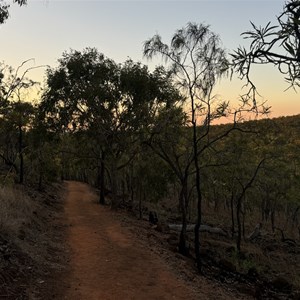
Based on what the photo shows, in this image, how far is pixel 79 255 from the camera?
12.6m

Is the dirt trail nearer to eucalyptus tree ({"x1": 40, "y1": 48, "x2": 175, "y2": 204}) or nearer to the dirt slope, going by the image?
the dirt slope

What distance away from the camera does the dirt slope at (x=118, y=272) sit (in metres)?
9.38

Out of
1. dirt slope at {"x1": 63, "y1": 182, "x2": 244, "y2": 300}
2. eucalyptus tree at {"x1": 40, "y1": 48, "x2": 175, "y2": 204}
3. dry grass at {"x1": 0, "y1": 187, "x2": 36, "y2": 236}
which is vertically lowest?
dirt slope at {"x1": 63, "y1": 182, "x2": 244, "y2": 300}

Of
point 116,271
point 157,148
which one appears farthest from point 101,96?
point 116,271

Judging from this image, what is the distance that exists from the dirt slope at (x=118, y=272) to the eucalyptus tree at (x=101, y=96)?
32.1 feet

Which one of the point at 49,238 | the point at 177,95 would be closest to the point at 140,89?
the point at 177,95

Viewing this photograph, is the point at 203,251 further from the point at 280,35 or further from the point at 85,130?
the point at 280,35

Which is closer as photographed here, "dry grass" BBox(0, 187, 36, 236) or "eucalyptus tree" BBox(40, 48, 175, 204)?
"dry grass" BBox(0, 187, 36, 236)

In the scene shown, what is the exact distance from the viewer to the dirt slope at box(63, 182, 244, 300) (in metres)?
9.38

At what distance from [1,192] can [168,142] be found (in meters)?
8.05

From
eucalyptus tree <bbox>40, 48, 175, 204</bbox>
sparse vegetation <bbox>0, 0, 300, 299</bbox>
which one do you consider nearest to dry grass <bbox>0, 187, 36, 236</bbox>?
sparse vegetation <bbox>0, 0, 300, 299</bbox>

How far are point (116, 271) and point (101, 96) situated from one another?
1465 centimetres

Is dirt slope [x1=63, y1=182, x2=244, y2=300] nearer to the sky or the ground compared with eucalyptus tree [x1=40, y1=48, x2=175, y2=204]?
nearer to the ground

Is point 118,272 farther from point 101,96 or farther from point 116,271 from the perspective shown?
point 101,96
